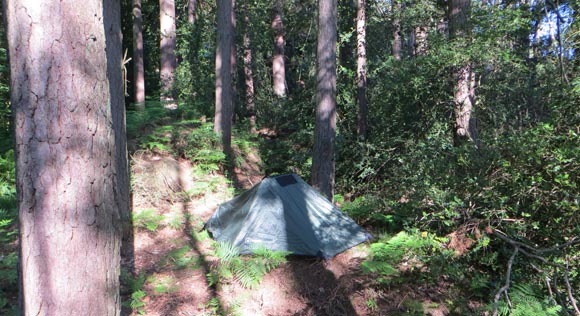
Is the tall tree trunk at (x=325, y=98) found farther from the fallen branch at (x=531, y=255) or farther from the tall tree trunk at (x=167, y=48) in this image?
the tall tree trunk at (x=167, y=48)

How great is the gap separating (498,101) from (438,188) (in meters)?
3.67

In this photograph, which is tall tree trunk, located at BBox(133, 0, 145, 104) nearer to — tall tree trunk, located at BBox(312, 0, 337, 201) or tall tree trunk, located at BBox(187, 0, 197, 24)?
tall tree trunk, located at BBox(187, 0, 197, 24)

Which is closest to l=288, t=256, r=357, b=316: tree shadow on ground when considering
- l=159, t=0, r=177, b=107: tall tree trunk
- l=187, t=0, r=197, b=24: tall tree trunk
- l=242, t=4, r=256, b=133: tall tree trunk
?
l=159, t=0, r=177, b=107: tall tree trunk

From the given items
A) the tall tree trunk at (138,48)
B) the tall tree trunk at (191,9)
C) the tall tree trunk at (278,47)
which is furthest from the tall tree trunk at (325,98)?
the tall tree trunk at (191,9)

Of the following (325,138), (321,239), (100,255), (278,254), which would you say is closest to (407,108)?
(325,138)

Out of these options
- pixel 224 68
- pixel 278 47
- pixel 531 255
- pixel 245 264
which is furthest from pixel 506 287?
pixel 278 47

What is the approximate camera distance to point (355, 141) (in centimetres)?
1088

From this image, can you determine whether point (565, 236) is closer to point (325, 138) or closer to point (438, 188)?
point (438, 188)

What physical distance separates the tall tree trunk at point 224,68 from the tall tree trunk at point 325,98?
320 centimetres

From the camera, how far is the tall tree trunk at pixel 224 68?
34.0 feet

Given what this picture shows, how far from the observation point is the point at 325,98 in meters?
8.36

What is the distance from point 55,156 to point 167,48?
41.7 ft

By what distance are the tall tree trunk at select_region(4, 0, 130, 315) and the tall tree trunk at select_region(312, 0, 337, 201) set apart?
21.7ft

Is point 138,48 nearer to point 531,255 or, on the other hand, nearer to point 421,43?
point 421,43
